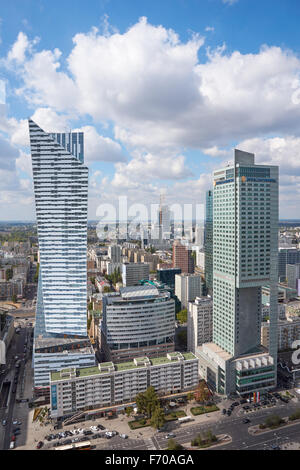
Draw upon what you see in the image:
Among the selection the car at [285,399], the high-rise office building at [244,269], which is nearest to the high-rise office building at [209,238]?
the high-rise office building at [244,269]

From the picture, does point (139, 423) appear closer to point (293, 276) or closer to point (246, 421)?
point (246, 421)

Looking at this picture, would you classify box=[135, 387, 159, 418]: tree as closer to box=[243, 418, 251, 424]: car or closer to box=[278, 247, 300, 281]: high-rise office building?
box=[243, 418, 251, 424]: car

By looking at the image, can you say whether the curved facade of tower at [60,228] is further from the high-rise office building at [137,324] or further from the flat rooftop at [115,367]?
the flat rooftop at [115,367]

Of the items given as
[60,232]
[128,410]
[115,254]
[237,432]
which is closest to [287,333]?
[237,432]

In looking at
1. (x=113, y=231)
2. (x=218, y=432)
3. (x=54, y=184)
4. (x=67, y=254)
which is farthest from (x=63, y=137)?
(x=113, y=231)

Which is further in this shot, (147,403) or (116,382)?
(116,382)

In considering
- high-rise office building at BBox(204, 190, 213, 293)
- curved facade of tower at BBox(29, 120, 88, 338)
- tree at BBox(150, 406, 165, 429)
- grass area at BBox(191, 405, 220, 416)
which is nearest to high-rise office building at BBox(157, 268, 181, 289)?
high-rise office building at BBox(204, 190, 213, 293)
